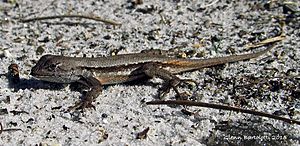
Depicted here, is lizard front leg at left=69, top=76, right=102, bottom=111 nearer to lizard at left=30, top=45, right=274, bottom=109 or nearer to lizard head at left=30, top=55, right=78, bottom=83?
lizard at left=30, top=45, right=274, bottom=109

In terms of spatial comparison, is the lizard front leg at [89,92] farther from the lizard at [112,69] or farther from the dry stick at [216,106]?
the dry stick at [216,106]

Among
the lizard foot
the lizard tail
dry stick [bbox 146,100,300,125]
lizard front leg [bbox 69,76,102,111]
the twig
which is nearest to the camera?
dry stick [bbox 146,100,300,125]

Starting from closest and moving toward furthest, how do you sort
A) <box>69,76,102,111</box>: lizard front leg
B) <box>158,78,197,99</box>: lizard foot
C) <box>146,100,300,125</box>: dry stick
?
<box>146,100,300,125</box>: dry stick
<box>69,76,102,111</box>: lizard front leg
<box>158,78,197,99</box>: lizard foot

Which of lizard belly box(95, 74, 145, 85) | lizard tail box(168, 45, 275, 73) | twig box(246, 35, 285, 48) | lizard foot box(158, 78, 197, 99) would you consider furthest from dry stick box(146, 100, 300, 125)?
twig box(246, 35, 285, 48)

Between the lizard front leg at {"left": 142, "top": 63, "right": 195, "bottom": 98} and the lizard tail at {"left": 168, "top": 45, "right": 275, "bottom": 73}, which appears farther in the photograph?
the lizard tail at {"left": 168, "top": 45, "right": 275, "bottom": 73}

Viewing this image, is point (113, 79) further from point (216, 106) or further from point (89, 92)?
point (216, 106)

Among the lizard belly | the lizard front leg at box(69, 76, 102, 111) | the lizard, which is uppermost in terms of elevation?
the lizard

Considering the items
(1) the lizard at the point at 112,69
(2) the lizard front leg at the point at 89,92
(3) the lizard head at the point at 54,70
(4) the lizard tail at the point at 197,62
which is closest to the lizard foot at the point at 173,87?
(1) the lizard at the point at 112,69

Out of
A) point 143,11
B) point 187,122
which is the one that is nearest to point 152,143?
point 187,122
